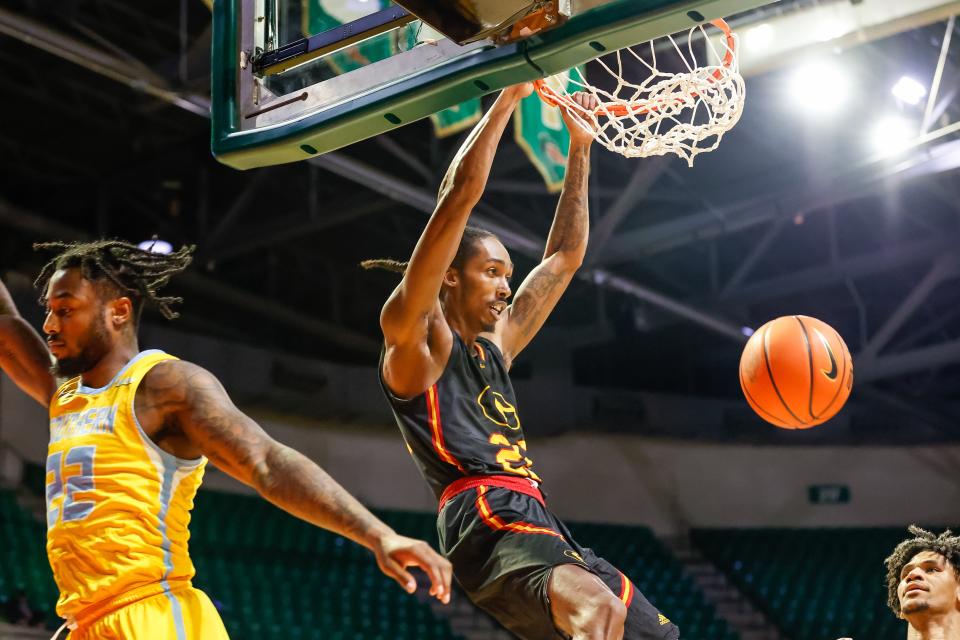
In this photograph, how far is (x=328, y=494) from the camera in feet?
7.26

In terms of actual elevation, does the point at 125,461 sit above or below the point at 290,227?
below

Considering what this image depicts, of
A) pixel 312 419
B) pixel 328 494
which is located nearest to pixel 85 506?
pixel 328 494

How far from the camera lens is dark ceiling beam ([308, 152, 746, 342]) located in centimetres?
1000

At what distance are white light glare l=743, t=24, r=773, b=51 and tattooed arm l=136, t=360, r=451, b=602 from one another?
654cm

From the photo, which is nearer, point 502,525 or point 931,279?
point 502,525

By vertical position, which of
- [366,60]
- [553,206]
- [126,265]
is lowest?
[126,265]

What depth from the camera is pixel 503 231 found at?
37.3 feet

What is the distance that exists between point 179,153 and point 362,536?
11704mm

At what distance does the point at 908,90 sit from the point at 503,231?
3981mm

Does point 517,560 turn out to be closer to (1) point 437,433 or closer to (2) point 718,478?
(1) point 437,433

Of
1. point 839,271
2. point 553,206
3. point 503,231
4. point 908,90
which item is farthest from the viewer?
point 839,271

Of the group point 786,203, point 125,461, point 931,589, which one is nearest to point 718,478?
point 786,203

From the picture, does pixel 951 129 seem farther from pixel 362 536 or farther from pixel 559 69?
pixel 362 536

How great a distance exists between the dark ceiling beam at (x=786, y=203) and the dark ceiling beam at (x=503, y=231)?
22.6 inches
